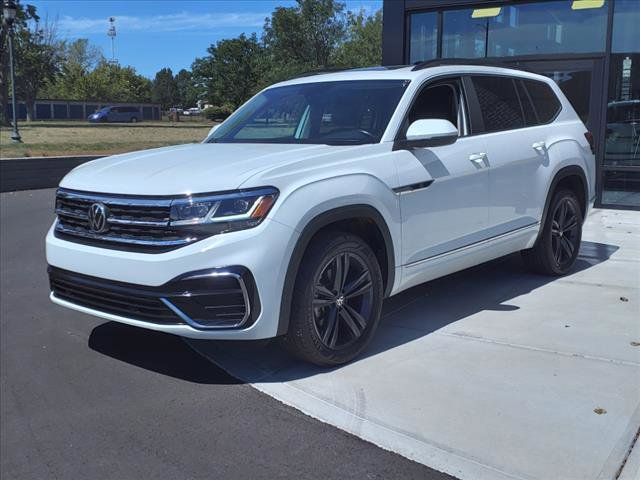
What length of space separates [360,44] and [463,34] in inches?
1787

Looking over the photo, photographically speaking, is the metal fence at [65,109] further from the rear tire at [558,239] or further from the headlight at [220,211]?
the headlight at [220,211]

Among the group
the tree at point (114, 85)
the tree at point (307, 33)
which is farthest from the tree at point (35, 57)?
the tree at point (114, 85)

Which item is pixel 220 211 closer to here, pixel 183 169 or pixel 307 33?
pixel 183 169

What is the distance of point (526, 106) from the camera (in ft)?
19.4

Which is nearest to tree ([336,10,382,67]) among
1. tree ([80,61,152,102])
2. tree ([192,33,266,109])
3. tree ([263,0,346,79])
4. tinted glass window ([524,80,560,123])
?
tree ([263,0,346,79])

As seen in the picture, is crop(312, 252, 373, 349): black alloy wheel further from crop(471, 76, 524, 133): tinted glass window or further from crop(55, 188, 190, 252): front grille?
crop(471, 76, 524, 133): tinted glass window

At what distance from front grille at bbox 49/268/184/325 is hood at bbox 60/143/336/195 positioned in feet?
1.79

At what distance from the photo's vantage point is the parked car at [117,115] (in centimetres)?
6142

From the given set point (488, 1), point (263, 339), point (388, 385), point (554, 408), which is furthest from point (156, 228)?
point (488, 1)

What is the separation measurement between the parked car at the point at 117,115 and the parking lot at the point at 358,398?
196 ft

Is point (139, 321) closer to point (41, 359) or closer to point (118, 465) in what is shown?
point (118, 465)

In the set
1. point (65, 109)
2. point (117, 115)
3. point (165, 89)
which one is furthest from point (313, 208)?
point (165, 89)

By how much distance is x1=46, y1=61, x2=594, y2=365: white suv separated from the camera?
3615mm

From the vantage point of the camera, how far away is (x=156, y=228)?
3674mm
